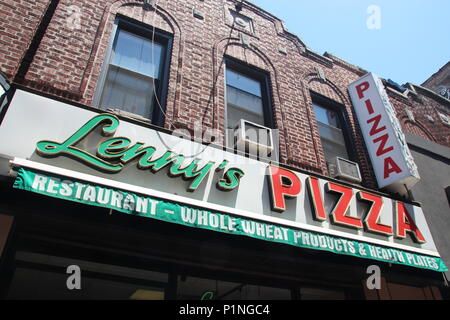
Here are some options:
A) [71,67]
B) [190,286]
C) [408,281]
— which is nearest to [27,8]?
[71,67]

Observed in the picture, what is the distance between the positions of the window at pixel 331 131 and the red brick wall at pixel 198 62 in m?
0.27

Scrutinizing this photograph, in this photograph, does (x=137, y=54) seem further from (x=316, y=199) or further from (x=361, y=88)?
(x=361, y=88)

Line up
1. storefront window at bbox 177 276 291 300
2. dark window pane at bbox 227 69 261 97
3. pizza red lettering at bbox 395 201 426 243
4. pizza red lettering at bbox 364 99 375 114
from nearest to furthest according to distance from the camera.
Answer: storefront window at bbox 177 276 291 300 → pizza red lettering at bbox 395 201 426 243 → dark window pane at bbox 227 69 261 97 → pizza red lettering at bbox 364 99 375 114

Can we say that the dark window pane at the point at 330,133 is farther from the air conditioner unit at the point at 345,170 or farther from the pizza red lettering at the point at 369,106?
the pizza red lettering at the point at 369,106

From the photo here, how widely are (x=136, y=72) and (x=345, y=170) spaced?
4783 millimetres

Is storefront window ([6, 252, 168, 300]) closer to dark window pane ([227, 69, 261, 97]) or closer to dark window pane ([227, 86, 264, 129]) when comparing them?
dark window pane ([227, 86, 264, 129])

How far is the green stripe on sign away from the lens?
3.75 meters

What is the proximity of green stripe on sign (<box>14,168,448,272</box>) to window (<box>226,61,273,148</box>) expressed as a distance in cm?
248

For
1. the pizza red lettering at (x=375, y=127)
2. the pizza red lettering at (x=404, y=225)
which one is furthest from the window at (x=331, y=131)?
the pizza red lettering at (x=404, y=225)

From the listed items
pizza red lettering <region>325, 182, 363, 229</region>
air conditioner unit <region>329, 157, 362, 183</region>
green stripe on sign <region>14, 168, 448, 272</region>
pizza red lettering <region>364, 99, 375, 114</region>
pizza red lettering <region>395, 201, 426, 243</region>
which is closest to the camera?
green stripe on sign <region>14, 168, 448, 272</region>

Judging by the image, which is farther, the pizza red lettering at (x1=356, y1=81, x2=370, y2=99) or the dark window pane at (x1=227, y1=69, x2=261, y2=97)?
the pizza red lettering at (x1=356, y1=81, x2=370, y2=99)

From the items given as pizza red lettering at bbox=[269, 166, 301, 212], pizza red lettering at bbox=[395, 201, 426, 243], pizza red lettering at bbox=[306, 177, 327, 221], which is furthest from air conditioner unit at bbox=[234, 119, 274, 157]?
pizza red lettering at bbox=[395, 201, 426, 243]

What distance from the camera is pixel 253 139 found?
6117 millimetres

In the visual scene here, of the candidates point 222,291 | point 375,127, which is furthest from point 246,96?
point 222,291
